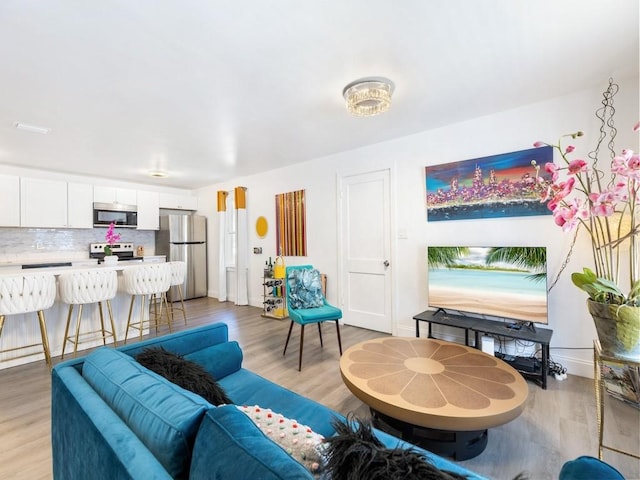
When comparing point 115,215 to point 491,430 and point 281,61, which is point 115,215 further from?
point 491,430

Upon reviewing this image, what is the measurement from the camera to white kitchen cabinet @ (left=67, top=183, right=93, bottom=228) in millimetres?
4520

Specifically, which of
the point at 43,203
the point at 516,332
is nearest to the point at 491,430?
the point at 516,332

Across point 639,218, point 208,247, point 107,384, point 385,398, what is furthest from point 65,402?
point 208,247

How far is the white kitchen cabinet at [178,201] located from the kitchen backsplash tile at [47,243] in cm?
87

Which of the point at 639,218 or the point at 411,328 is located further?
the point at 411,328

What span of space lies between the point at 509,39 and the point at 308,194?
295 centimetres

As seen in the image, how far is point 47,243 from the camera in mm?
4621

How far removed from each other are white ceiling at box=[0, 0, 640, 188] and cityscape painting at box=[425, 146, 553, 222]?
0.49 metres

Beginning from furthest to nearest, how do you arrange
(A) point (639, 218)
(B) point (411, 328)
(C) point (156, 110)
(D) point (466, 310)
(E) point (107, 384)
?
(B) point (411, 328) → (D) point (466, 310) → (C) point (156, 110) → (A) point (639, 218) → (E) point (107, 384)

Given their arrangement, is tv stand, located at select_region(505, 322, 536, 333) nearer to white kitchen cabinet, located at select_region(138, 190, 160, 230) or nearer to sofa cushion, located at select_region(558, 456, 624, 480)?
sofa cushion, located at select_region(558, 456, 624, 480)

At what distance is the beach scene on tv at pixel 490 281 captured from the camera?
95.6 inches

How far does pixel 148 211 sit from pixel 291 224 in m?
3.04

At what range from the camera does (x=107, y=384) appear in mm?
966

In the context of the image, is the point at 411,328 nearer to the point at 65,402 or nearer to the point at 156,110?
the point at 65,402
